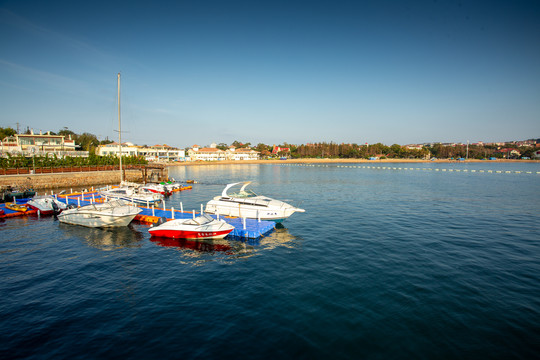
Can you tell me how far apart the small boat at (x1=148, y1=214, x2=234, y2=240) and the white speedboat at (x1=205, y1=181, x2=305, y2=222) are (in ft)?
15.0

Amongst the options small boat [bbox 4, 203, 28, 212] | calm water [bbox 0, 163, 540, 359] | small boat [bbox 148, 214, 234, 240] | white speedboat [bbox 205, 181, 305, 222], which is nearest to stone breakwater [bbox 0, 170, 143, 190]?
small boat [bbox 4, 203, 28, 212]

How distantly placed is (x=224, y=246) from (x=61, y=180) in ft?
159

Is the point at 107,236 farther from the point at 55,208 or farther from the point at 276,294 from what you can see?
the point at 276,294

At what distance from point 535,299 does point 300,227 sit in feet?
53.0

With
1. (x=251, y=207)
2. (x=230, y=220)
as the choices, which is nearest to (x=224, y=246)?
(x=230, y=220)

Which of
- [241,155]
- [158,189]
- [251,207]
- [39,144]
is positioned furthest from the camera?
[241,155]

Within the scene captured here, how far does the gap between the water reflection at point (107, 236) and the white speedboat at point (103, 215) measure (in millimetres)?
570

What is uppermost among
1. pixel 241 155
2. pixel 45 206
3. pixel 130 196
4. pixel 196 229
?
pixel 241 155

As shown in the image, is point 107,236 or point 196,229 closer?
point 196,229

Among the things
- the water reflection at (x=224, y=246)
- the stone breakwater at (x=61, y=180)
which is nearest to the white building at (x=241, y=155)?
the stone breakwater at (x=61, y=180)

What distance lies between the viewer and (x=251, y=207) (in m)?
25.9

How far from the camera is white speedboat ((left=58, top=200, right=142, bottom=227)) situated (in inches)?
960

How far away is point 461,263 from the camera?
55.3ft

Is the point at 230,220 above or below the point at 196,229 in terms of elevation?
below
